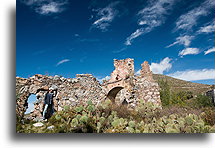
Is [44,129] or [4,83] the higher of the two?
[4,83]

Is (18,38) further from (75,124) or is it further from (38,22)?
(75,124)

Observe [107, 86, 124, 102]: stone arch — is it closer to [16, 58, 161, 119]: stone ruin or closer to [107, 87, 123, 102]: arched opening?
[107, 87, 123, 102]: arched opening

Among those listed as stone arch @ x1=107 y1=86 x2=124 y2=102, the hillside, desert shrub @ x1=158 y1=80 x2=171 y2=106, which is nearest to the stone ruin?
stone arch @ x1=107 y1=86 x2=124 y2=102

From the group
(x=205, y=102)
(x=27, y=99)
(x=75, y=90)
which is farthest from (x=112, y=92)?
(x=27, y=99)

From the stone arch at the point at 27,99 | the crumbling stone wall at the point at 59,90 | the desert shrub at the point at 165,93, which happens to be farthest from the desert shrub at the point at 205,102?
the stone arch at the point at 27,99

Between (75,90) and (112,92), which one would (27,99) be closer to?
(75,90)

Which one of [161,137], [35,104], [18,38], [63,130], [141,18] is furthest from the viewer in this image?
[35,104]

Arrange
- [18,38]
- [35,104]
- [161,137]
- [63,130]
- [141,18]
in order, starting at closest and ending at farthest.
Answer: [161,137]
[63,130]
[18,38]
[141,18]
[35,104]

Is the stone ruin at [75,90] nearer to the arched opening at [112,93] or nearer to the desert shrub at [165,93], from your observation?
the arched opening at [112,93]

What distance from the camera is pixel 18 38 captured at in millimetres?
3682

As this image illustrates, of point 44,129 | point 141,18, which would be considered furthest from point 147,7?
point 44,129

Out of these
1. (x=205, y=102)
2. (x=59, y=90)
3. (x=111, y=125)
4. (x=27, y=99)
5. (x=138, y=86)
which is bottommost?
(x=111, y=125)

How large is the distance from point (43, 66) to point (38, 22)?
38.2 inches

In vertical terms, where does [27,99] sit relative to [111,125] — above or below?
above
